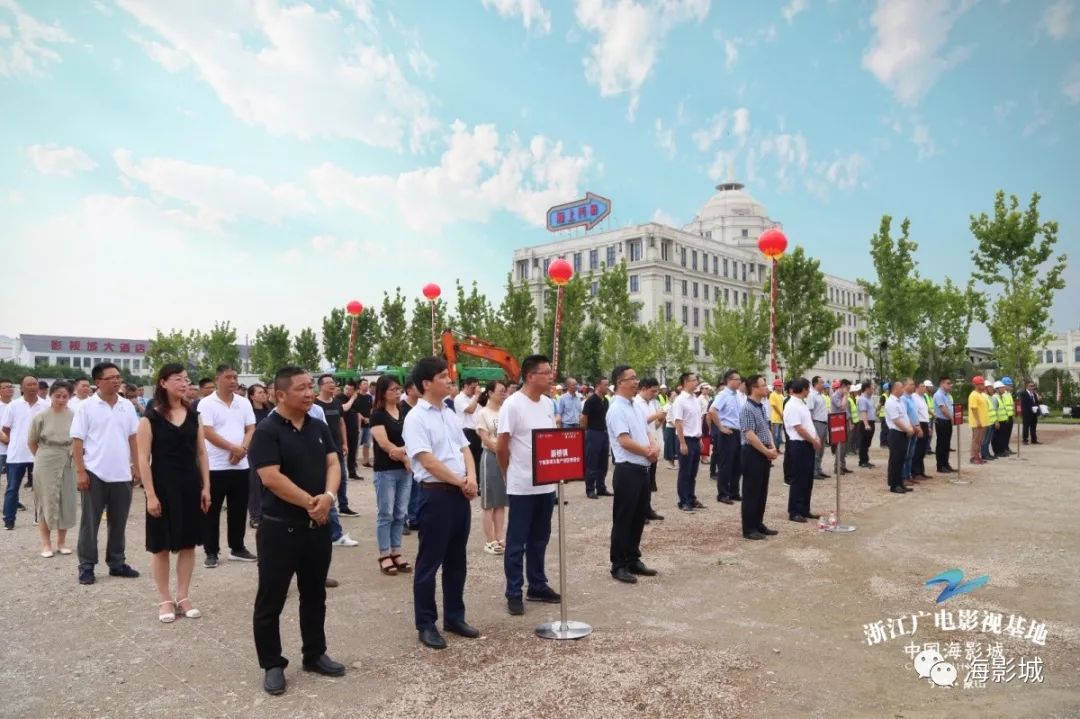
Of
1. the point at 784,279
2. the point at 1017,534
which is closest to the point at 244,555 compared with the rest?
the point at 1017,534

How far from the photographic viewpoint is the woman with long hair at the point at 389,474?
7262 mm

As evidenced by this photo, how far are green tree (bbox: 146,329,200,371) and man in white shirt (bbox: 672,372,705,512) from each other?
5925cm

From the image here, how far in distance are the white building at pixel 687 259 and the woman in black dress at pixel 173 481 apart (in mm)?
63422

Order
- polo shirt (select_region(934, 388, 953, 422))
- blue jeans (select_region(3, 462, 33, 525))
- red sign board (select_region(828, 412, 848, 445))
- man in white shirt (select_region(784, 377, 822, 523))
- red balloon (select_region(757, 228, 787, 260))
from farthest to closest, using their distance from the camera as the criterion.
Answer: polo shirt (select_region(934, 388, 953, 422))
red balloon (select_region(757, 228, 787, 260))
blue jeans (select_region(3, 462, 33, 525))
man in white shirt (select_region(784, 377, 822, 523))
red sign board (select_region(828, 412, 848, 445))

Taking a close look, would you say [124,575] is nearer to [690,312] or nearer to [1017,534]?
[1017,534]

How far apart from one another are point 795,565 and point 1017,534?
335 cm

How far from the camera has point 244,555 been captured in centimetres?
768

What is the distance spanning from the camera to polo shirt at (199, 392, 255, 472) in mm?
7184

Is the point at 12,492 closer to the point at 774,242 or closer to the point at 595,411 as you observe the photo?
the point at 595,411

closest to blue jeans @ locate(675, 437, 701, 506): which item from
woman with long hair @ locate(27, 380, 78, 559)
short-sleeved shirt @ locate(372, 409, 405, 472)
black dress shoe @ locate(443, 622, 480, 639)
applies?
short-sleeved shirt @ locate(372, 409, 405, 472)

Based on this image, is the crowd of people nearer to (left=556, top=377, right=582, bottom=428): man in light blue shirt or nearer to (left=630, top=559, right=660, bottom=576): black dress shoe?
(left=630, top=559, right=660, bottom=576): black dress shoe

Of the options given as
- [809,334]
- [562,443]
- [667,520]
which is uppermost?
[809,334]

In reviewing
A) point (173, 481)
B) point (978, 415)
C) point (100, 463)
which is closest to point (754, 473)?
point (173, 481)

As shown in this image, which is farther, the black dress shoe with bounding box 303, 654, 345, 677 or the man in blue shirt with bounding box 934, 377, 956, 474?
the man in blue shirt with bounding box 934, 377, 956, 474
